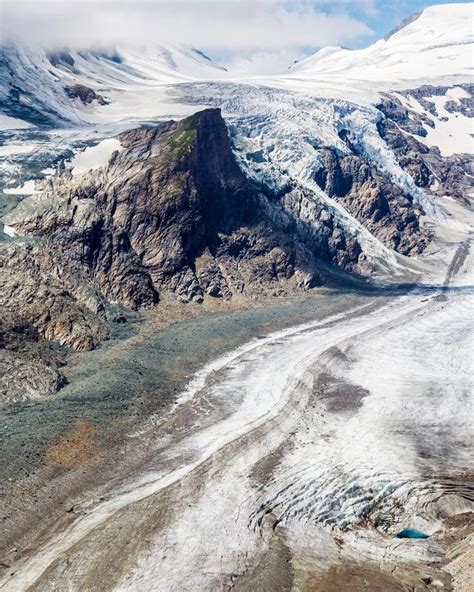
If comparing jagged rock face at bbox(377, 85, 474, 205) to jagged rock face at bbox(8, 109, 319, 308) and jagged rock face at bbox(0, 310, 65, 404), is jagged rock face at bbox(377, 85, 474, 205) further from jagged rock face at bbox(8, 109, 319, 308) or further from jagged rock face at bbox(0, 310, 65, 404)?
jagged rock face at bbox(0, 310, 65, 404)

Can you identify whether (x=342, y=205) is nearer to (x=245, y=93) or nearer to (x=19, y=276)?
(x=245, y=93)

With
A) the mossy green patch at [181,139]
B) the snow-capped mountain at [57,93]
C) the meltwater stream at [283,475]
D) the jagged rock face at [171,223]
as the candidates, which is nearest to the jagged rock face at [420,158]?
the snow-capped mountain at [57,93]

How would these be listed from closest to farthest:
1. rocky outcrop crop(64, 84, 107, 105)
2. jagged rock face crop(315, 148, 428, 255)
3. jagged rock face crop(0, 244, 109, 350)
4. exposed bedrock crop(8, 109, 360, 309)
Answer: jagged rock face crop(0, 244, 109, 350), exposed bedrock crop(8, 109, 360, 309), jagged rock face crop(315, 148, 428, 255), rocky outcrop crop(64, 84, 107, 105)

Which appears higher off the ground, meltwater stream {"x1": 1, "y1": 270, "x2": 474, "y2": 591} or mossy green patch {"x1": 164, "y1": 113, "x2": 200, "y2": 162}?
mossy green patch {"x1": 164, "y1": 113, "x2": 200, "y2": 162}

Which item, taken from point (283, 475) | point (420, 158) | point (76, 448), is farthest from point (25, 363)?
point (420, 158)

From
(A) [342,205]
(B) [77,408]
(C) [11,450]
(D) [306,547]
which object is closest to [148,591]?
(D) [306,547]

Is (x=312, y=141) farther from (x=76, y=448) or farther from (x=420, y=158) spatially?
(x=76, y=448)

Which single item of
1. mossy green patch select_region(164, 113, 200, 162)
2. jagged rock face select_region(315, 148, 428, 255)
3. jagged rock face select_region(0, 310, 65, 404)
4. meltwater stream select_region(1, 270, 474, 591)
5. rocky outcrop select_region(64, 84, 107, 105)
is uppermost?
rocky outcrop select_region(64, 84, 107, 105)

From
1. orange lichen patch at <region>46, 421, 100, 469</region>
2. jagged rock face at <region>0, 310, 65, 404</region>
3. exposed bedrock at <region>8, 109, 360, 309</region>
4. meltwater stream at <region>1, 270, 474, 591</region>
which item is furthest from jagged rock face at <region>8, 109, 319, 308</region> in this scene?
orange lichen patch at <region>46, 421, 100, 469</region>
